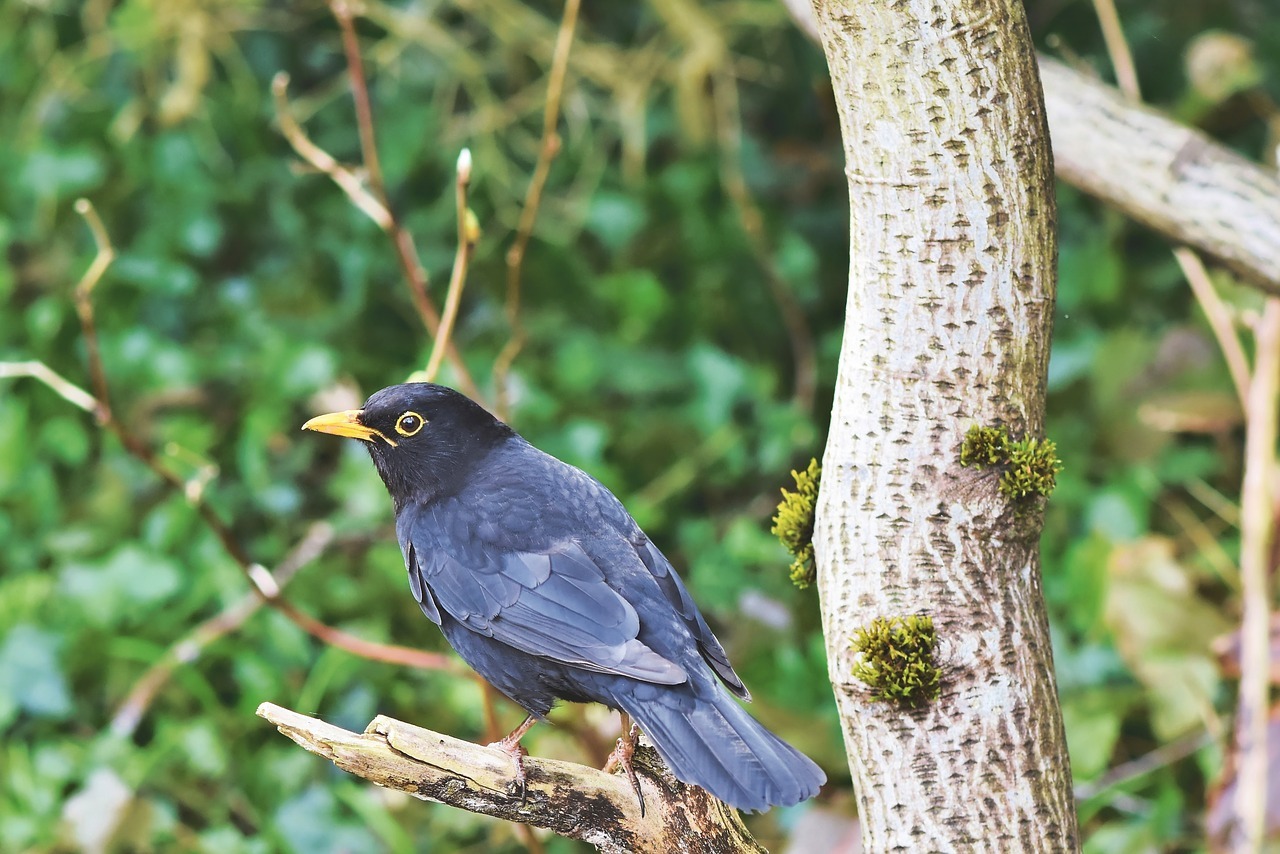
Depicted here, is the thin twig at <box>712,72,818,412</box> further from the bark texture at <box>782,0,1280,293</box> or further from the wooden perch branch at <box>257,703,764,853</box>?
the wooden perch branch at <box>257,703,764,853</box>

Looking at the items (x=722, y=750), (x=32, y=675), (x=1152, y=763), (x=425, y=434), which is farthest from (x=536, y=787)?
(x=32, y=675)

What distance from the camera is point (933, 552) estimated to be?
1.76 m

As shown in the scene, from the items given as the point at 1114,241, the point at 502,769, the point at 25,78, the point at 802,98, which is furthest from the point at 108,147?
the point at 502,769

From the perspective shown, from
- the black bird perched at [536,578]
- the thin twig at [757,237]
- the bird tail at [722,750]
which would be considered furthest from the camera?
the thin twig at [757,237]

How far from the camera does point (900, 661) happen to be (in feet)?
5.68

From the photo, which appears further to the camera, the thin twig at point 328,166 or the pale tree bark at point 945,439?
the thin twig at point 328,166

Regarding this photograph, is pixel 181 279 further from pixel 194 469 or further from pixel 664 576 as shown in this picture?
pixel 664 576

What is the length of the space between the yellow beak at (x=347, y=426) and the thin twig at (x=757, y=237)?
2929mm

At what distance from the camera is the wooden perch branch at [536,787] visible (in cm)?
175

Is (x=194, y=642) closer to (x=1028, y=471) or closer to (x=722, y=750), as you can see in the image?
(x=722, y=750)

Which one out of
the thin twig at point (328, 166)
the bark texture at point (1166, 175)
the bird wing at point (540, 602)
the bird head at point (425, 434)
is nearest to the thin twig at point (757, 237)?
the bark texture at point (1166, 175)

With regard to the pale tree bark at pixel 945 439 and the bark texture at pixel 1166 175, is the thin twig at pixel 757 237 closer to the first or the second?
the bark texture at pixel 1166 175

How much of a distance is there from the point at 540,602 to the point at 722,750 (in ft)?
1.52

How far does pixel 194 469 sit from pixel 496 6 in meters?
2.23
